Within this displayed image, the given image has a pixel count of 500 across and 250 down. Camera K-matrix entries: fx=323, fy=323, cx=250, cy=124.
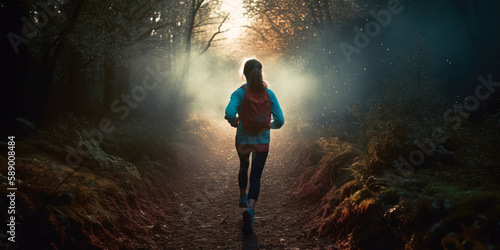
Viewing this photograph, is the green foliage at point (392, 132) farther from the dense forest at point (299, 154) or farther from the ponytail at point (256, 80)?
the ponytail at point (256, 80)

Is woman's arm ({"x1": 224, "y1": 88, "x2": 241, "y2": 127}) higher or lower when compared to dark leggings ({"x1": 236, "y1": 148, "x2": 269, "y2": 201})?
higher

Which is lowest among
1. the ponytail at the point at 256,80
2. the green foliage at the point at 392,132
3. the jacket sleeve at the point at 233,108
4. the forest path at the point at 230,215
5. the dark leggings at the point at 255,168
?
the forest path at the point at 230,215

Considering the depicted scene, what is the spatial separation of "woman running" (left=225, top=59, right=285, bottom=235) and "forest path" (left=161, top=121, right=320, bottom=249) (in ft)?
1.54

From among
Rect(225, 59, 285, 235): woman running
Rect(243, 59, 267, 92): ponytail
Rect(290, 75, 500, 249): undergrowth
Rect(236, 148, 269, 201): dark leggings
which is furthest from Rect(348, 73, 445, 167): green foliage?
Rect(243, 59, 267, 92): ponytail

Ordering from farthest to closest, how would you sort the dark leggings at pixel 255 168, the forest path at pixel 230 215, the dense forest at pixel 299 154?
the dark leggings at pixel 255 168 < the forest path at pixel 230 215 < the dense forest at pixel 299 154

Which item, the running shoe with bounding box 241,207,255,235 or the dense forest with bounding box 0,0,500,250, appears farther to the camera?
the running shoe with bounding box 241,207,255,235

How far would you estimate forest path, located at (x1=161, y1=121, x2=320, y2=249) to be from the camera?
16.8 ft

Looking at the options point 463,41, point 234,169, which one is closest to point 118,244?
point 234,169

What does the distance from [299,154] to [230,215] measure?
17.7 ft

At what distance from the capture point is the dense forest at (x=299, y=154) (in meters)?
3.94

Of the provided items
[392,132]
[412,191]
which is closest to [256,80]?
[392,132]

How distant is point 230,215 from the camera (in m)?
6.55

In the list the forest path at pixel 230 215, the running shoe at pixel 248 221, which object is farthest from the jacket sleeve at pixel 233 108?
the forest path at pixel 230 215

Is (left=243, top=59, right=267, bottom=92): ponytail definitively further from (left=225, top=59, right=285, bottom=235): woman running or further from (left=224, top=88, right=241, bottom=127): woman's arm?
(left=224, top=88, right=241, bottom=127): woman's arm
